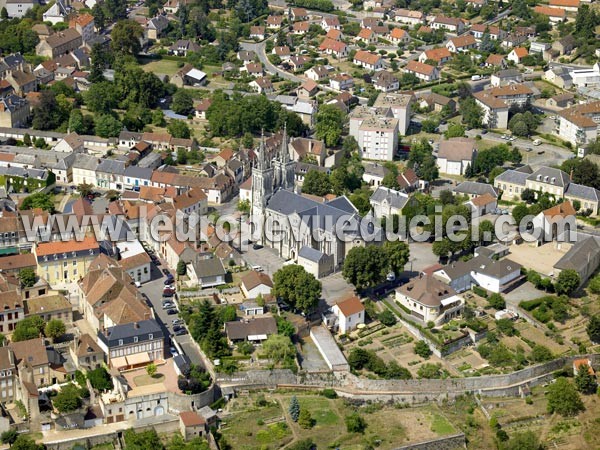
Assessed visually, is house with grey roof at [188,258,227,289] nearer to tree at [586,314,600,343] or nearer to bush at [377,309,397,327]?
bush at [377,309,397,327]

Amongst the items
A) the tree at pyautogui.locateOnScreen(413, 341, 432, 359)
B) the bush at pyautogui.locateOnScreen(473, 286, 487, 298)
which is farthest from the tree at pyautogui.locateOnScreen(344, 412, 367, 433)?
the bush at pyautogui.locateOnScreen(473, 286, 487, 298)

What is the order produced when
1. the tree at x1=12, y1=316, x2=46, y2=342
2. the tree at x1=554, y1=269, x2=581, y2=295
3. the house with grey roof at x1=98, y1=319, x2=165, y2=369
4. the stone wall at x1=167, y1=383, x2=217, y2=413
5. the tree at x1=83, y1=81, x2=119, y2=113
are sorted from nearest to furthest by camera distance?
the stone wall at x1=167, y1=383, x2=217, y2=413, the house with grey roof at x1=98, y1=319, x2=165, y2=369, the tree at x1=12, y1=316, x2=46, y2=342, the tree at x1=554, y1=269, x2=581, y2=295, the tree at x1=83, y1=81, x2=119, y2=113

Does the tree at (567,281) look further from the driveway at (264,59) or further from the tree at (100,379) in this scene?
the driveway at (264,59)

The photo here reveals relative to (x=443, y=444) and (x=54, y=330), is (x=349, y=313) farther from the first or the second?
(x=54, y=330)

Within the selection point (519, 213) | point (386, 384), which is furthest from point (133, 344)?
point (519, 213)

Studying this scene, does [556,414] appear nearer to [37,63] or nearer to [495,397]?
[495,397]
